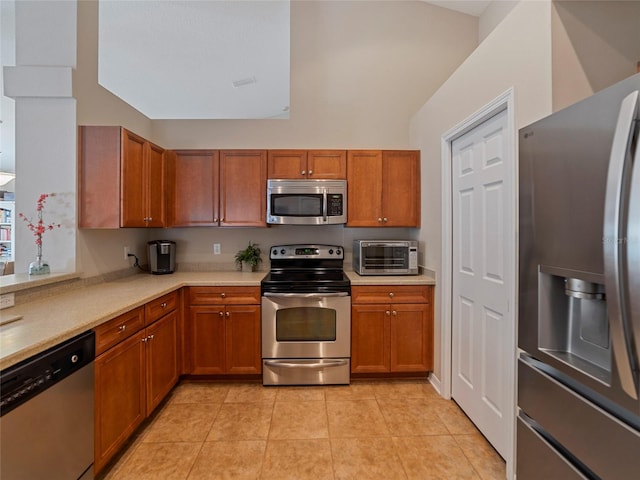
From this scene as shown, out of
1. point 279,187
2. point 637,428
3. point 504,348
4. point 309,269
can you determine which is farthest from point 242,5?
point 637,428

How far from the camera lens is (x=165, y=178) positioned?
3.08m

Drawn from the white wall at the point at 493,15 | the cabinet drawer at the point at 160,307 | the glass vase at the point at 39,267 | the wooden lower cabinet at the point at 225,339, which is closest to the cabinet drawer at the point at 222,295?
the wooden lower cabinet at the point at 225,339

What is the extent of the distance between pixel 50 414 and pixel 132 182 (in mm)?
1728

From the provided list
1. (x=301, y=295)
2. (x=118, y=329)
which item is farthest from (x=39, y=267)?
(x=301, y=295)

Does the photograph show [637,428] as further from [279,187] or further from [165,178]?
[165,178]

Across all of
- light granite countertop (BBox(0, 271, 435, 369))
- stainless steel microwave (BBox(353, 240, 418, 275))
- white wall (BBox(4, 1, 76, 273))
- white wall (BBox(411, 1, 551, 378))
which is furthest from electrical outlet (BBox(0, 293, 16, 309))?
white wall (BBox(411, 1, 551, 378))

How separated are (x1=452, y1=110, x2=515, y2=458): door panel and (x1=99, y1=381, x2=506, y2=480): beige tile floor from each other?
230 mm

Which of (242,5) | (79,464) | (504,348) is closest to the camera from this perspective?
(79,464)

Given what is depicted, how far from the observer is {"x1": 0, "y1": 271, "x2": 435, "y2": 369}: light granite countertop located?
4.28 ft

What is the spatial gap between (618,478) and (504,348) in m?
0.96

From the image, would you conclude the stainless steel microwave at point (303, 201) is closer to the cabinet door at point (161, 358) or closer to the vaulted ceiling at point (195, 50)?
the cabinet door at point (161, 358)

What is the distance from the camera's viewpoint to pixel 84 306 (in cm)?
186

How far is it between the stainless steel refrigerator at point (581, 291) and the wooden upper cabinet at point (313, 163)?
78.2 inches

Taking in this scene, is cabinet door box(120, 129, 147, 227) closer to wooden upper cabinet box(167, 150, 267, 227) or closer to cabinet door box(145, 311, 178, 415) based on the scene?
wooden upper cabinet box(167, 150, 267, 227)
